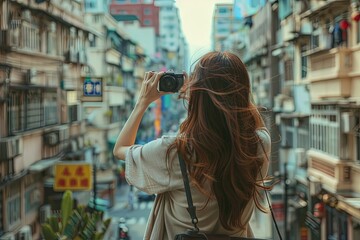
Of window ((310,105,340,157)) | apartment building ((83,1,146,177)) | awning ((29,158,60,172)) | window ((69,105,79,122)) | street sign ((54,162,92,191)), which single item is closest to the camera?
window ((310,105,340,157))

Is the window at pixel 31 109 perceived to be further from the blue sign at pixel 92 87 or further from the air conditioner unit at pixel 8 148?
the blue sign at pixel 92 87

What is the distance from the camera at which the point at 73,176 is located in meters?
3.86

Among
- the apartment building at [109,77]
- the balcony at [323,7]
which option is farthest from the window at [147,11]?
the balcony at [323,7]

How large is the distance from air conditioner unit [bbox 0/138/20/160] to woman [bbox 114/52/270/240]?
2811mm

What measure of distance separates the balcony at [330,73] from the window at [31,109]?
203 cm

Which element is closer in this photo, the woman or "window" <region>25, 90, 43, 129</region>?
the woman

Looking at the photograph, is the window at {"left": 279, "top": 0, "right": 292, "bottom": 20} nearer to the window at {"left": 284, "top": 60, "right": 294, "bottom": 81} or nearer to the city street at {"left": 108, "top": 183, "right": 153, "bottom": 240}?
the window at {"left": 284, "top": 60, "right": 294, "bottom": 81}

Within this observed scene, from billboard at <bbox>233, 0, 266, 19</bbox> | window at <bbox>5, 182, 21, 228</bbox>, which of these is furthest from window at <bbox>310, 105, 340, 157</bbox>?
window at <bbox>5, 182, 21, 228</bbox>

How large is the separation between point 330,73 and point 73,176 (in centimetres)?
193

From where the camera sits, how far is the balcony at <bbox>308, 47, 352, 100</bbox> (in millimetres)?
3021

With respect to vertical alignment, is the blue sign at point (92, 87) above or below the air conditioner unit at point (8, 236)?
above

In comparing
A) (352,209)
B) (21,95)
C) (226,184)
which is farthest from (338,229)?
(226,184)

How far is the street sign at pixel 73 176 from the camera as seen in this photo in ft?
12.2

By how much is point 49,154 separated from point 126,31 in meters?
2.62
